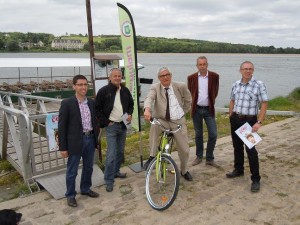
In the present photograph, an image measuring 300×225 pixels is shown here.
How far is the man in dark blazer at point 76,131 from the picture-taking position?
378 cm

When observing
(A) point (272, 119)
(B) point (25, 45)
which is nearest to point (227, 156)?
(A) point (272, 119)

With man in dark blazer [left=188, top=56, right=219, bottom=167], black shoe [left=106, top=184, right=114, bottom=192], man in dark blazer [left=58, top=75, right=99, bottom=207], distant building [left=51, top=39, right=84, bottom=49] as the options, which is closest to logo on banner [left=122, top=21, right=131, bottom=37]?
man in dark blazer [left=188, top=56, right=219, bottom=167]

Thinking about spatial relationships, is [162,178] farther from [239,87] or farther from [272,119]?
[272,119]

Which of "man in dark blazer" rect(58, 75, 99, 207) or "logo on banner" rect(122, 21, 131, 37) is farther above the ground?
"logo on banner" rect(122, 21, 131, 37)

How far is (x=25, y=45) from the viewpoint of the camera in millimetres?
63906

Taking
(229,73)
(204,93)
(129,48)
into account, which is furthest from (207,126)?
(229,73)

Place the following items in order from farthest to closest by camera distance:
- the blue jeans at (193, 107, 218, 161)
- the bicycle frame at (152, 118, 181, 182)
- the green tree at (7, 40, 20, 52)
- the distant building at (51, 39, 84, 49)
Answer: the distant building at (51, 39, 84, 49)
the green tree at (7, 40, 20, 52)
the blue jeans at (193, 107, 218, 161)
the bicycle frame at (152, 118, 181, 182)

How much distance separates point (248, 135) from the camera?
4.26 metres

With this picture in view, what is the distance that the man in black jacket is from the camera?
4348mm

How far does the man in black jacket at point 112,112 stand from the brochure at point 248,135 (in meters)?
1.61

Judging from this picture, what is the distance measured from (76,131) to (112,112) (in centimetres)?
76

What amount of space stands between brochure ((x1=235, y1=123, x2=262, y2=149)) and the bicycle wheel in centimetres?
113

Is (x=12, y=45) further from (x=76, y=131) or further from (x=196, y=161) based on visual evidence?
(x=76, y=131)

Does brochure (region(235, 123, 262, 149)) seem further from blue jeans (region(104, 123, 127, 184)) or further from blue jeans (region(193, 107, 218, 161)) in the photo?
blue jeans (region(104, 123, 127, 184))
